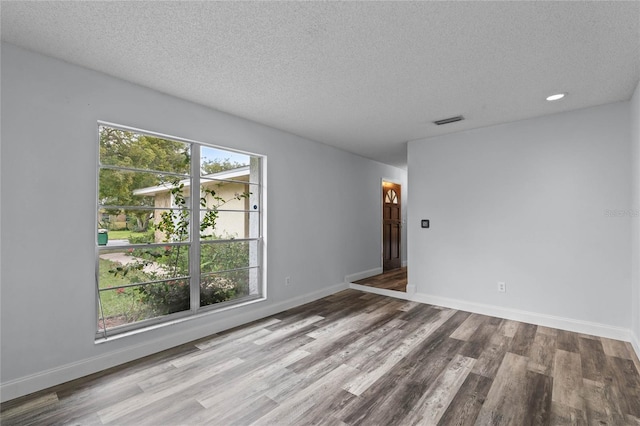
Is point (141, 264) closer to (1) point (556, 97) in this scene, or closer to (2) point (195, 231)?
(2) point (195, 231)

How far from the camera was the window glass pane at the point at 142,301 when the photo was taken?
2.70 m

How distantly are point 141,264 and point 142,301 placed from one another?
0.37 metres

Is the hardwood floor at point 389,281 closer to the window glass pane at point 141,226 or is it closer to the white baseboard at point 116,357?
the white baseboard at point 116,357

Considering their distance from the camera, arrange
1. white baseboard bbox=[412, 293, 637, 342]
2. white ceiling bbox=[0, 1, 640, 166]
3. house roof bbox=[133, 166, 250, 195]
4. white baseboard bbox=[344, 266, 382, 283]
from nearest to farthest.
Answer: white ceiling bbox=[0, 1, 640, 166] < house roof bbox=[133, 166, 250, 195] < white baseboard bbox=[412, 293, 637, 342] < white baseboard bbox=[344, 266, 382, 283]

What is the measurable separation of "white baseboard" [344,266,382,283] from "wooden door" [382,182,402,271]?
0.32 metres

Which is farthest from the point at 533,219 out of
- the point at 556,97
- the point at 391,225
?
the point at 391,225

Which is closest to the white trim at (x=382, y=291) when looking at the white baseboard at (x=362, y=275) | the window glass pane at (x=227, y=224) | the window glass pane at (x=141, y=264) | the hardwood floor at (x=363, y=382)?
the white baseboard at (x=362, y=275)

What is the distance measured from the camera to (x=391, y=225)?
705 centimetres

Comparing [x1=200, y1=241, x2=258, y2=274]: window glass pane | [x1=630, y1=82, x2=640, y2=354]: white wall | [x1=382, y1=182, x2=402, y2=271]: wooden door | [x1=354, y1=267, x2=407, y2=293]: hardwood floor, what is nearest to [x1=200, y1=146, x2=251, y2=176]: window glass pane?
[x1=200, y1=241, x2=258, y2=274]: window glass pane

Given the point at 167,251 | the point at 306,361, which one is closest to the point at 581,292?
the point at 306,361

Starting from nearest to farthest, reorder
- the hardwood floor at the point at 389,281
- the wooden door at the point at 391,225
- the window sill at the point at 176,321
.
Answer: the window sill at the point at 176,321 < the hardwood floor at the point at 389,281 < the wooden door at the point at 391,225

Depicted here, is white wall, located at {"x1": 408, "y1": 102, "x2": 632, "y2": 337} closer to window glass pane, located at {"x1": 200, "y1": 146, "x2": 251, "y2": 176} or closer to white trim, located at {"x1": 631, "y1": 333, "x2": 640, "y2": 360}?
white trim, located at {"x1": 631, "y1": 333, "x2": 640, "y2": 360}

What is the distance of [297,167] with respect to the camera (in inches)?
178

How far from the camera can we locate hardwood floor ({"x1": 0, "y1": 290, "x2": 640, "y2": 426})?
1.96 m
